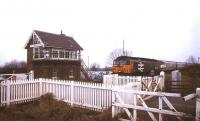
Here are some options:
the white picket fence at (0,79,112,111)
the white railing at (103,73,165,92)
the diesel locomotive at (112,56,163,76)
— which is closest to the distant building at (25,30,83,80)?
the diesel locomotive at (112,56,163,76)

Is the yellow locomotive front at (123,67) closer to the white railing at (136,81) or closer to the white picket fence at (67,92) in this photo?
the white railing at (136,81)

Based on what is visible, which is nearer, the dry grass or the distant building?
the dry grass

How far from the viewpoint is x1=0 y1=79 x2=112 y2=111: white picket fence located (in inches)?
383

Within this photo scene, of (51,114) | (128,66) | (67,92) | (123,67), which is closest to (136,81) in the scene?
(67,92)

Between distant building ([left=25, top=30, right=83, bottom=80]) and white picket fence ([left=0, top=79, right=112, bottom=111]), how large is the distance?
737 inches

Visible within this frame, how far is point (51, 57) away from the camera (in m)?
31.2

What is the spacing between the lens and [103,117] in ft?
26.6

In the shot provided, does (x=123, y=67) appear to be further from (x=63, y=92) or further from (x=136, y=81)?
(x=63, y=92)

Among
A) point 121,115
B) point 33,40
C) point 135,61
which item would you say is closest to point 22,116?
point 121,115

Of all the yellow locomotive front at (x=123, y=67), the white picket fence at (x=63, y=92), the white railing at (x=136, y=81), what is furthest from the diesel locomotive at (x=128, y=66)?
the white picket fence at (x=63, y=92)

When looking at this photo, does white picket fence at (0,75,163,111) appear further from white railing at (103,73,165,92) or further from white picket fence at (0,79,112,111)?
white railing at (103,73,165,92)

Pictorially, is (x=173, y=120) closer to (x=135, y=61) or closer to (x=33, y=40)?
(x=135, y=61)

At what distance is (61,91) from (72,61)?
76.5ft

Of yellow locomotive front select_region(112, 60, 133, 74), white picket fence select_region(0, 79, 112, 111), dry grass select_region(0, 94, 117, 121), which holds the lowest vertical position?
dry grass select_region(0, 94, 117, 121)
